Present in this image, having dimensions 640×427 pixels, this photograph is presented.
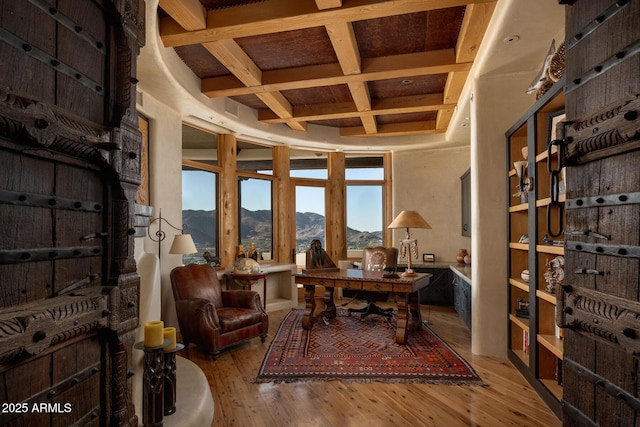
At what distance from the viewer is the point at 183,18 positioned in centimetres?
274

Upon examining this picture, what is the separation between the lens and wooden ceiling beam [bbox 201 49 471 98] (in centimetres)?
363

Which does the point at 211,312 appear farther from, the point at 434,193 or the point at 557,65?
the point at 434,193

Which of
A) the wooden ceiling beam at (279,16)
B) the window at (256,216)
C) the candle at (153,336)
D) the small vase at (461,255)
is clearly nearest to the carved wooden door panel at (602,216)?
the wooden ceiling beam at (279,16)

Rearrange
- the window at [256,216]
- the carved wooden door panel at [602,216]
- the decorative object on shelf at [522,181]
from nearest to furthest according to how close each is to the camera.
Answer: the carved wooden door panel at [602,216] < the decorative object on shelf at [522,181] < the window at [256,216]

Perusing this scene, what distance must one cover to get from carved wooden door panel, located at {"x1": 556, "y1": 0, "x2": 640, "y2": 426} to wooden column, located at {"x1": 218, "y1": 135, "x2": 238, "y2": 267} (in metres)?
4.68

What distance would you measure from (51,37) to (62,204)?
1.74 feet

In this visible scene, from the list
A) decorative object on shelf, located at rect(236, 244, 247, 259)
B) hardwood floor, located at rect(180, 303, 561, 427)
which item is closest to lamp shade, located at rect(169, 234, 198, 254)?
hardwood floor, located at rect(180, 303, 561, 427)

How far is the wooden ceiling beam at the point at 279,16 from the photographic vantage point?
2576 mm

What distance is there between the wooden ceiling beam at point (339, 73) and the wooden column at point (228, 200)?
1288 millimetres

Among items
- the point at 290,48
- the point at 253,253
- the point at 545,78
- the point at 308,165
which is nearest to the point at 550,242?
the point at 545,78

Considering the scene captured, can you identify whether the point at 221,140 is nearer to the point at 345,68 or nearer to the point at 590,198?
the point at 345,68

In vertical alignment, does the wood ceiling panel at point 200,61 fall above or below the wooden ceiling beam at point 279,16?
above

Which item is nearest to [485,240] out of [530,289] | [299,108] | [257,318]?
[530,289]

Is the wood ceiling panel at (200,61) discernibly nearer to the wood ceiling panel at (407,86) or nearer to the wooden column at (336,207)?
the wood ceiling panel at (407,86)
